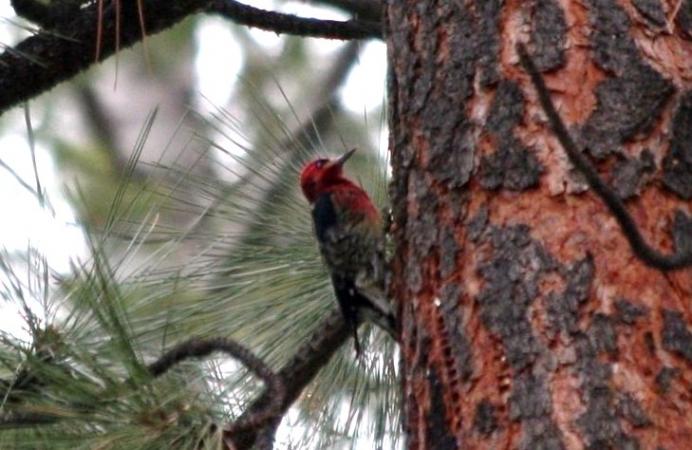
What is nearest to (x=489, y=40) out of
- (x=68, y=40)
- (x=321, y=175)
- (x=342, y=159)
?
(x=68, y=40)

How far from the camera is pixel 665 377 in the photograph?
6.00ft

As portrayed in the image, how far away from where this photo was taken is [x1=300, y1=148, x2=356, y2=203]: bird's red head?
300cm

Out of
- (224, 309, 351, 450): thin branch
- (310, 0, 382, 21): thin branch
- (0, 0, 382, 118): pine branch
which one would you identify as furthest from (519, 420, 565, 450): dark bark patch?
(310, 0, 382, 21): thin branch

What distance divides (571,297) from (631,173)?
0.21 meters

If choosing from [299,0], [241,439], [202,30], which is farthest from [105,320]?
[202,30]

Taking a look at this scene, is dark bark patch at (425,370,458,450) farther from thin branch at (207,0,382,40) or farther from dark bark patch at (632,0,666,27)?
thin branch at (207,0,382,40)

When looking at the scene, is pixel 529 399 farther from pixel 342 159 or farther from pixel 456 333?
pixel 342 159

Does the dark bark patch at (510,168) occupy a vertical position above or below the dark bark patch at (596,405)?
above

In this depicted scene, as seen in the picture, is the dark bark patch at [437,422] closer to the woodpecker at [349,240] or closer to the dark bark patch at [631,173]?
the dark bark patch at [631,173]

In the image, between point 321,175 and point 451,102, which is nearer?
point 451,102

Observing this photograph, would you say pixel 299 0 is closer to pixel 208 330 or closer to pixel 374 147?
pixel 374 147

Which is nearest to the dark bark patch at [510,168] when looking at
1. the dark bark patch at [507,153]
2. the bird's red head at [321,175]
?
the dark bark patch at [507,153]

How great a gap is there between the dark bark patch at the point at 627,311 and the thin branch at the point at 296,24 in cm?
101

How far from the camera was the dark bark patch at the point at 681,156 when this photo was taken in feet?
6.46
